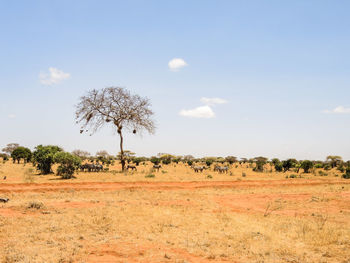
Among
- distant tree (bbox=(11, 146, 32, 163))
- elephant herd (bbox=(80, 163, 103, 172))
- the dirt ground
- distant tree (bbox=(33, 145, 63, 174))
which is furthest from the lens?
distant tree (bbox=(11, 146, 32, 163))

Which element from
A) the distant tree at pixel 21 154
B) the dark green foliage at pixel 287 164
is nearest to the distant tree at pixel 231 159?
the dark green foliage at pixel 287 164

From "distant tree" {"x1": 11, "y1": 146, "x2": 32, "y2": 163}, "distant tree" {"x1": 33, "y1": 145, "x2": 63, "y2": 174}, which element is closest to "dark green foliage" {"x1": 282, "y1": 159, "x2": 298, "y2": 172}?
"distant tree" {"x1": 33, "y1": 145, "x2": 63, "y2": 174}

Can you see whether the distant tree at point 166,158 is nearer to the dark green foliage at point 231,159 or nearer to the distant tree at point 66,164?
the dark green foliage at point 231,159

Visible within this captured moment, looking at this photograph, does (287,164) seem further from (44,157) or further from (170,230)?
(170,230)

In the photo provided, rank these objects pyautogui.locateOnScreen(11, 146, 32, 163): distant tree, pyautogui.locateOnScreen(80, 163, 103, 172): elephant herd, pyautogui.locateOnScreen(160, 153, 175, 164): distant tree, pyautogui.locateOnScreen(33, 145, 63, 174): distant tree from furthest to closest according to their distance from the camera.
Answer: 1. pyautogui.locateOnScreen(160, 153, 175, 164): distant tree
2. pyautogui.locateOnScreen(11, 146, 32, 163): distant tree
3. pyautogui.locateOnScreen(80, 163, 103, 172): elephant herd
4. pyautogui.locateOnScreen(33, 145, 63, 174): distant tree

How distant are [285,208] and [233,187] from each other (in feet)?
27.9

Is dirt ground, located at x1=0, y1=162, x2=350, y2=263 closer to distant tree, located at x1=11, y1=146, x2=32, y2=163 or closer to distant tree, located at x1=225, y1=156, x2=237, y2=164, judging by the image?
distant tree, located at x1=11, y1=146, x2=32, y2=163

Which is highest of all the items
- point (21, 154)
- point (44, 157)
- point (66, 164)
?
point (21, 154)

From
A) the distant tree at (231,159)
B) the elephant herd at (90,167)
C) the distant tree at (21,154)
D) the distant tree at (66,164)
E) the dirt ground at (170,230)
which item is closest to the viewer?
the dirt ground at (170,230)

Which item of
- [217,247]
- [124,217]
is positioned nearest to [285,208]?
[217,247]

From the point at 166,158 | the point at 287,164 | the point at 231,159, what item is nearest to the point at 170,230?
the point at 287,164

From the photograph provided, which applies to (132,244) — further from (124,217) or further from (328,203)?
(328,203)

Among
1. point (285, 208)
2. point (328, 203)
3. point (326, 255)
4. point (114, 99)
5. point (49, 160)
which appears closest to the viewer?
point (326, 255)

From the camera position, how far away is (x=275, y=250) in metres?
7.84
